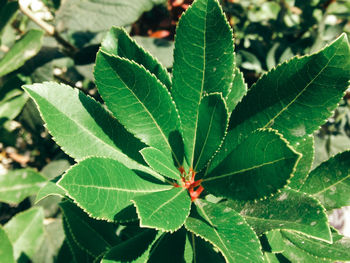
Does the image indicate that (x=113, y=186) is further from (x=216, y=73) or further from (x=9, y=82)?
(x=9, y=82)

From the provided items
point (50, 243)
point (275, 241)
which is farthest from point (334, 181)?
point (50, 243)

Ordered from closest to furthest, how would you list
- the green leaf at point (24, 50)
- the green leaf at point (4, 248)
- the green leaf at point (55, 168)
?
1. the green leaf at point (4, 248)
2. the green leaf at point (24, 50)
3. the green leaf at point (55, 168)

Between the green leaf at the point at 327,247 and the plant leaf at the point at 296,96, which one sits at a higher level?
the plant leaf at the point at 296,96

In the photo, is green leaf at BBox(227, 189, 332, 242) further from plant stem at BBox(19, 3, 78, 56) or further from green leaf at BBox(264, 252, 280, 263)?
plant stem at BBox(19, 3, 78, 56)

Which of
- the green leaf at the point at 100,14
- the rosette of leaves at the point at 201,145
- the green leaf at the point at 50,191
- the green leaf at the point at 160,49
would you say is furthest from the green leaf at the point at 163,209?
the green leaf at the point at 100,14

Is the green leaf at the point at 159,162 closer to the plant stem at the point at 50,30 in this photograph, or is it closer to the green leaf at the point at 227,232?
the green leaf at the point at 227,232

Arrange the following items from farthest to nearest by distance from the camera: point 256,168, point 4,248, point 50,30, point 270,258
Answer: point 50,30, point 4,248, point 270,258, point 256,168

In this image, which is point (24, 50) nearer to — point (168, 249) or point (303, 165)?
point (168, 249)
